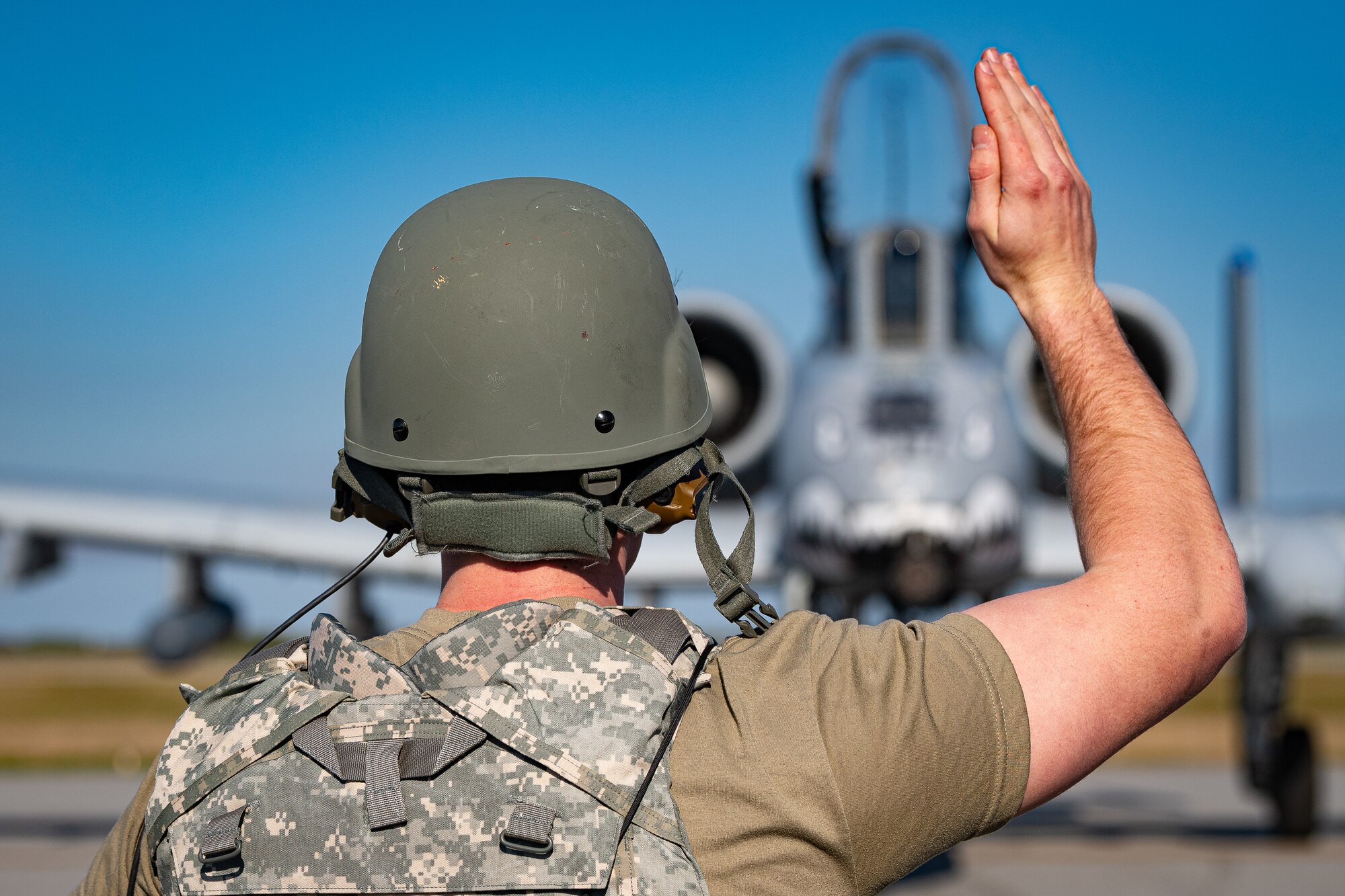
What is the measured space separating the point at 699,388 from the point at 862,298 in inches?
303

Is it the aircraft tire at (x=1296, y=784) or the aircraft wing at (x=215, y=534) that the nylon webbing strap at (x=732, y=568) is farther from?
the aircraft tire at (x=1296, y=784)

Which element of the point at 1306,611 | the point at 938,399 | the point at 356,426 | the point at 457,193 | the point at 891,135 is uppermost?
the point at 891,135

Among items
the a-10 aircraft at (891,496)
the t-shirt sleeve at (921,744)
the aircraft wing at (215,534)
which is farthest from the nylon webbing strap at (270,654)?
the aircraft wing at (215,534)

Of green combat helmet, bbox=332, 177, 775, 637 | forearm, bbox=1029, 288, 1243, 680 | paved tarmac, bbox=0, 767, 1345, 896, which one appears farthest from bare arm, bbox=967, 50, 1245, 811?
paved tarmac, bbox=0, 767, 1345, 896

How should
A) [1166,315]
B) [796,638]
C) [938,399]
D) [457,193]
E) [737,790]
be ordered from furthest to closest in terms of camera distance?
[1166,315] → [938,399] → [457,193] → [796,638] → [737,790]

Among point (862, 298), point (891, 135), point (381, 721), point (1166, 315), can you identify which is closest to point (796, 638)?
point (381, 721)

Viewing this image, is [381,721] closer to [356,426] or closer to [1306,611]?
[356,426]

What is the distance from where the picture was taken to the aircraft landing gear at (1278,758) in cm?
→ 1019

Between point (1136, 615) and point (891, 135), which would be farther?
point (891, 135)

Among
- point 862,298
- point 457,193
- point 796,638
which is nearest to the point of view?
point 796,638

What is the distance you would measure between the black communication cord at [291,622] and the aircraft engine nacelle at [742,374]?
10415mm

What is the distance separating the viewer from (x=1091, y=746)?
132cm

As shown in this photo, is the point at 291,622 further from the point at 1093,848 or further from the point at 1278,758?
the point at 1278,758

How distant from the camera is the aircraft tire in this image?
33.7ft
